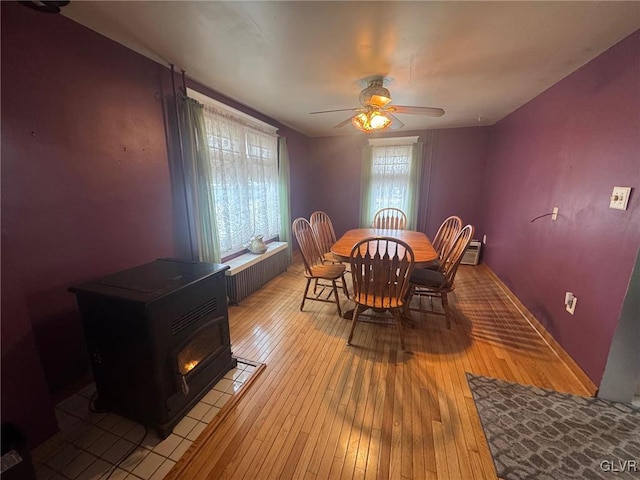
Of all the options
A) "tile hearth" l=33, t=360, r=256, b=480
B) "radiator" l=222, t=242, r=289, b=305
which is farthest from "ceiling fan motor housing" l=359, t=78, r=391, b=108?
"tile hearth" l=33, t=360, r=256, b=480

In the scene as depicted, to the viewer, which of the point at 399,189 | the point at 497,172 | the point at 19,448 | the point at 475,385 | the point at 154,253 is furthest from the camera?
the point at 399,189

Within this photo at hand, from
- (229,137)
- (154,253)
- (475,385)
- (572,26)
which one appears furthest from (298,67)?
(475,385)

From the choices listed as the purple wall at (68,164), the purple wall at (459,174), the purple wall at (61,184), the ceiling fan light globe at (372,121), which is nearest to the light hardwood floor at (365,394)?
the purple wall at (61,184)

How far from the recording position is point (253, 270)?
119 inches

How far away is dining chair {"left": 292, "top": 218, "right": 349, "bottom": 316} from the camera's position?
2.50m

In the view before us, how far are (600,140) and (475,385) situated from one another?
1.88 metres

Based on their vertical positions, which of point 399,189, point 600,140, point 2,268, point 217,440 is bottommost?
point 217,440

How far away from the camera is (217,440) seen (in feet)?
4.27

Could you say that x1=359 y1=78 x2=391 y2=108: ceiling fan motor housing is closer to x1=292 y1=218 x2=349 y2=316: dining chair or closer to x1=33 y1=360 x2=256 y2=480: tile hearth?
x1=292 y1=218 x2=349 y2=316: dining chair

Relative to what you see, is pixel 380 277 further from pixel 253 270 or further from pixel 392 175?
pixel 392 175

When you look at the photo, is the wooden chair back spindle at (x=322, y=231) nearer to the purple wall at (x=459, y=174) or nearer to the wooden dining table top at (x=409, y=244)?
the wooden dining table top at (x=409, y=244)

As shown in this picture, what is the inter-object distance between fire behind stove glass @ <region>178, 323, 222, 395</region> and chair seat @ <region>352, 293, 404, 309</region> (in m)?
1.07

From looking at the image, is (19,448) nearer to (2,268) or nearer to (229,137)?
(2,268)

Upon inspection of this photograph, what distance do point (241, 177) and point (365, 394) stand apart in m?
2.45
